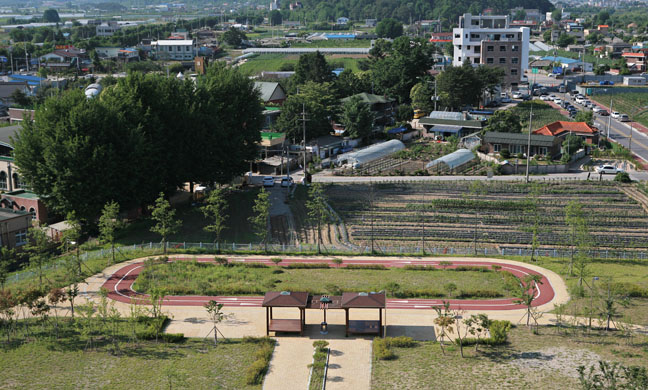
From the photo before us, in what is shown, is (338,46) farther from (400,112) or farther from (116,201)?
(116,201)

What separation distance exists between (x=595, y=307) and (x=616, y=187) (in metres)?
21.0

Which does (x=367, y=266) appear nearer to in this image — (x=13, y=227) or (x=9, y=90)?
(x=13, y=227)

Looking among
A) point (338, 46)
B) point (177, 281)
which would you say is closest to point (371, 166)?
point (177, 281)

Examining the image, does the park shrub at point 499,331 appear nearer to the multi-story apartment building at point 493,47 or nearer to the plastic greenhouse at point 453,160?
the plastic greenhouse at point 453,160

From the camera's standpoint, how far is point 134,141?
39.4m

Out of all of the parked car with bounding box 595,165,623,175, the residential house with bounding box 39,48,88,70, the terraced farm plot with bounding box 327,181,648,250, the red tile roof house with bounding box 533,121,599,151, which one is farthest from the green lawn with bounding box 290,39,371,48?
the terraced farm plot with bounding box 327,181,648,250

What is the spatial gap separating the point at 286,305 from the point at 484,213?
20180 mm

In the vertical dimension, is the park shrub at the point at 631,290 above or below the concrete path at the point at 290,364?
above

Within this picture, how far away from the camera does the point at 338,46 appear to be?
156 m

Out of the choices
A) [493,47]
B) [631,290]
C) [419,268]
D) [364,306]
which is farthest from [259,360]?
[493,47]

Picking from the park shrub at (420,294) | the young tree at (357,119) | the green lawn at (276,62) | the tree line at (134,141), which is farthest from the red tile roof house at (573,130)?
the green lawn at (276,62)

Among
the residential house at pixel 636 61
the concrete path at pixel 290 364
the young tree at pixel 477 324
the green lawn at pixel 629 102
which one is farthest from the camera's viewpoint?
the residential house at pixel 636 61

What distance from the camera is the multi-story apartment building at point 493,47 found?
285 ft

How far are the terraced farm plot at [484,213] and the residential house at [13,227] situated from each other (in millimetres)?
18402
